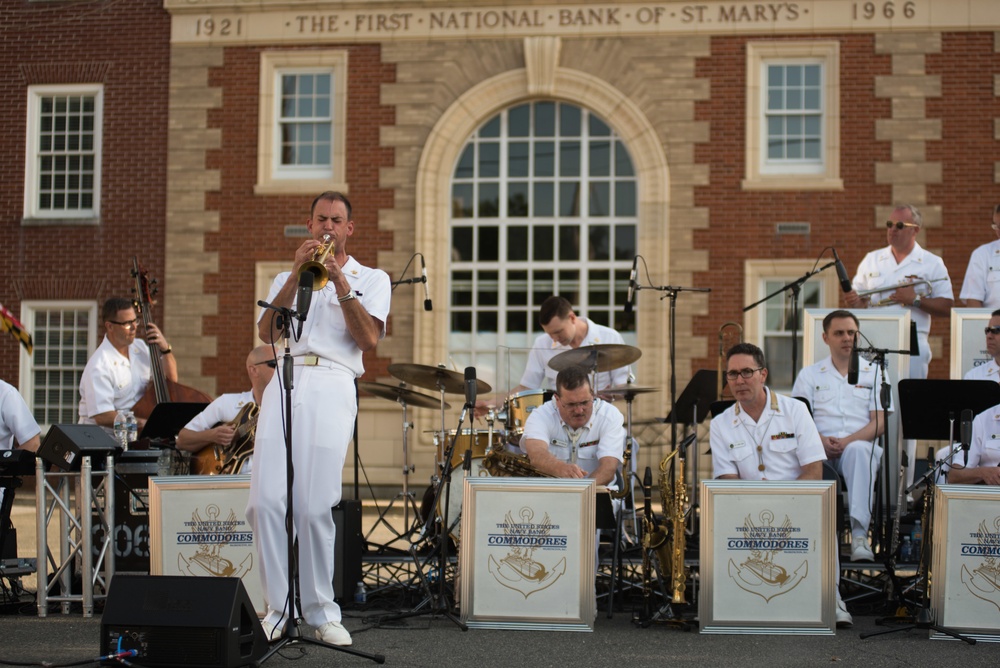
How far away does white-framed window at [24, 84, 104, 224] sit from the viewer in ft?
59.6

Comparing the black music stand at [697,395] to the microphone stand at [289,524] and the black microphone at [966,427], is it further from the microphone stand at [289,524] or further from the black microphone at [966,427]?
the microphone stand at [289,524]

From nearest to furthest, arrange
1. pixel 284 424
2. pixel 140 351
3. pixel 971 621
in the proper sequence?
pixel 284 424
pixel 971 621
pixel 140 351

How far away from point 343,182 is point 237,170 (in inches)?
58.7

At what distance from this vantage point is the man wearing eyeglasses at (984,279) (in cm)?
1067

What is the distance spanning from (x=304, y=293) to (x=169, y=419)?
3871 millimetres

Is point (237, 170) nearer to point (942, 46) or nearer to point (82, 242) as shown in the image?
point (82, 242)

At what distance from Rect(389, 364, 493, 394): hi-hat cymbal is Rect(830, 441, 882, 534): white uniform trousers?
261 centimetres

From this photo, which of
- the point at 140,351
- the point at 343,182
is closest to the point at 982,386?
the point at 140,351

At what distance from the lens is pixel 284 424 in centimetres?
633

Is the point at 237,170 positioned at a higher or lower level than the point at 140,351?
higher

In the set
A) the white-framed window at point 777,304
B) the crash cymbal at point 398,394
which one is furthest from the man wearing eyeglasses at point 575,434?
the white-framed window at point 777,304

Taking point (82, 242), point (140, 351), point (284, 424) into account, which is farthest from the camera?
point (82, 242)

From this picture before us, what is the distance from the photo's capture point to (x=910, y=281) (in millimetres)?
10820

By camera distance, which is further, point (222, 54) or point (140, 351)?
point (222, 54)
